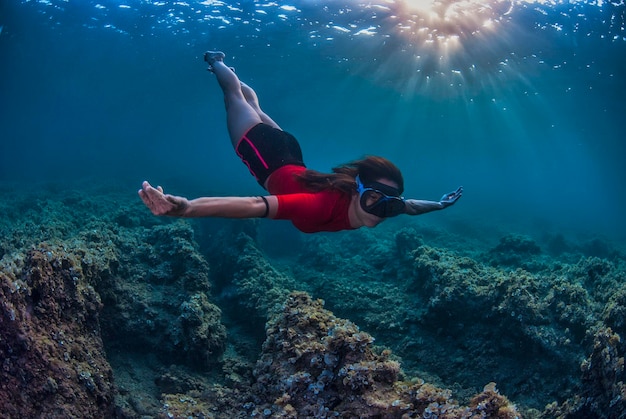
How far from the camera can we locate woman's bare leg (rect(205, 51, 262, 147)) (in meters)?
5.79

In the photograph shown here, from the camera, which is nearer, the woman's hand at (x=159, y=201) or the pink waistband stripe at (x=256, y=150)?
the woman's hand at (x=159, y=201)

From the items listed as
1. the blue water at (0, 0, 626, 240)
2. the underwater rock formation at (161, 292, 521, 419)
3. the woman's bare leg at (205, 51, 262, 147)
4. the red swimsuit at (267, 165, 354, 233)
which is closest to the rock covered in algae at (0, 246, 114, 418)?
the underwater rock formation at (161, 292, 521, 419)

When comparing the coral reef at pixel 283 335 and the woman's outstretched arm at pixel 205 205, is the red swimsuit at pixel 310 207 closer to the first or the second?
the woman's outstretched arm at pixel 205 205

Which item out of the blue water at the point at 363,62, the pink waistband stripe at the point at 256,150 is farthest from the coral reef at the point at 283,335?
the blue water at the point at 363,62

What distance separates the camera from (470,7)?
52.4 ft

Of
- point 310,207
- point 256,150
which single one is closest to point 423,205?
point 310,207

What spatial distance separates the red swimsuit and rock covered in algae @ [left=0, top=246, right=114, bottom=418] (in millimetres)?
2635

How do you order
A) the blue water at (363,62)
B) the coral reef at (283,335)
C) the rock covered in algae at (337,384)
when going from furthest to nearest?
1. the blue water at (363,62)
2. the coral reef at (283,335)
3. the rock covered in algae at (337,384)

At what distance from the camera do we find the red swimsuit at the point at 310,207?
371 cm

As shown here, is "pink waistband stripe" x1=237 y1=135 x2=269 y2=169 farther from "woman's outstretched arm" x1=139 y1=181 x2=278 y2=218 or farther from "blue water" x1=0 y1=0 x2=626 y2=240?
"blue water" x1=0 y1=0 x2=626 y2=240

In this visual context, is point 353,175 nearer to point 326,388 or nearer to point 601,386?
point 326,388

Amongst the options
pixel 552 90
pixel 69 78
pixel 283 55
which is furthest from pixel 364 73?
pixel 69 78

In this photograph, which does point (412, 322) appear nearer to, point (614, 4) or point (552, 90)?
point (614, 4)

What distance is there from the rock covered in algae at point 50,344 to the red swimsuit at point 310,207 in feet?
8.65
